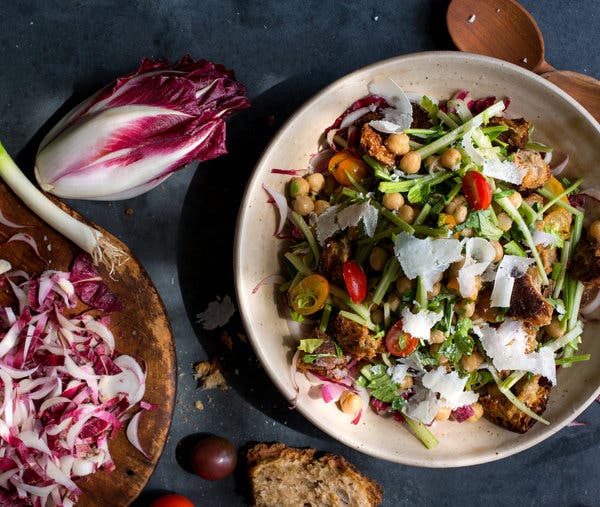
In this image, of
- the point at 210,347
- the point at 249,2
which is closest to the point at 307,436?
the point at 210,347

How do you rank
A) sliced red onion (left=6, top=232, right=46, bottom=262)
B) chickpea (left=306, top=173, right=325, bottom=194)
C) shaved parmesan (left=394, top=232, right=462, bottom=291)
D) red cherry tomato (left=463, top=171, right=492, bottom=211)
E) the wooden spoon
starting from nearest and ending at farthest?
shaved parmesan (left=394, top=232, right=462, bottom=291), red cherry tomato (left=463, top=171, right=492, bottom=211), sliced red onion (left=6, top=232, right=46, bottom=262), chickpea (left=306, top=173, right=325, bottom=194), the wooden spoon

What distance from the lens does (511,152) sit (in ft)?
11.3

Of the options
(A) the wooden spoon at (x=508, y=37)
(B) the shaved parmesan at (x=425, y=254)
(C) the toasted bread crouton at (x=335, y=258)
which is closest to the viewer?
(B) the shaved parmesan at (x=425, y=254)

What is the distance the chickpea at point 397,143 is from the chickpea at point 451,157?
0.60 ft

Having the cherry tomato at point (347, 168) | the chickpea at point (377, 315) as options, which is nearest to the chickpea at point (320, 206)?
the cherry tomato at point (347, 168)

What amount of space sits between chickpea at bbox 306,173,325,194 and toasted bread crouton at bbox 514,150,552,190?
3.08 feet

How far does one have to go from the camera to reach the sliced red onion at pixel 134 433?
3.44 meters

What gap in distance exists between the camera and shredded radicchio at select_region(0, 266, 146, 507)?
329 cm

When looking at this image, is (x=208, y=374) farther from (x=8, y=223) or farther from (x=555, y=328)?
(x=555, y=328)

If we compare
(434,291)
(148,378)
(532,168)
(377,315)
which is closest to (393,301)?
(377,315)

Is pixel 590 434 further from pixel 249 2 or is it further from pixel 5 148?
pixel 5 148

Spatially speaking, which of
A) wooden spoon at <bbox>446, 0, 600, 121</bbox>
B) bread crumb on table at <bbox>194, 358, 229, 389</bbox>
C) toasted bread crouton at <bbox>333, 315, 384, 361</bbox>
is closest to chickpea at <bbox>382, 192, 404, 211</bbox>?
toasted bread crouton at <bbox>333, 315, 384, 361</bbox>

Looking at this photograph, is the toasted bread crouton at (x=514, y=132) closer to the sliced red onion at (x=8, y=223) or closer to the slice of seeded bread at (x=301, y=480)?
the slice of seeded bread at (x=301, y=480)

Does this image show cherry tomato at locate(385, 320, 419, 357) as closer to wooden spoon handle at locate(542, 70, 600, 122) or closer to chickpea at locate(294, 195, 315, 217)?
chickpea at locate(294, 195, 315, 217)
